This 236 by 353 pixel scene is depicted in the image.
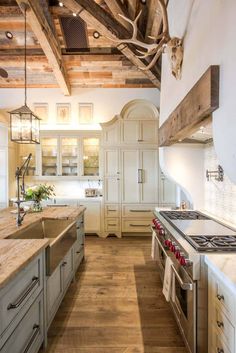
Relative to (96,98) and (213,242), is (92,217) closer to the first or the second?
(96,98)

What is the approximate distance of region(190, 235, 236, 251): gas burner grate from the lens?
5.88ft

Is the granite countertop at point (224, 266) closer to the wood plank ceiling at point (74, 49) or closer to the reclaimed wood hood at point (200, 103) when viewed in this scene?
the reclaimed wood hood at point (200, 103)

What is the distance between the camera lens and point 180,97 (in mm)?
2438

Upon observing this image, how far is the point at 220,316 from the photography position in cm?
150

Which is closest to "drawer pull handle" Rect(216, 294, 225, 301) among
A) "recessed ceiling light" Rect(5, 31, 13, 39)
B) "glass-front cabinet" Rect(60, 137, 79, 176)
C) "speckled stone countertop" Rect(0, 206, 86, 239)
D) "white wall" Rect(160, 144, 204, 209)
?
"speckled stone countertop" Rect(0, 206, 86, 239)

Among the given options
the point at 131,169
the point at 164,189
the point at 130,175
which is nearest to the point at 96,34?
the point at 131,169

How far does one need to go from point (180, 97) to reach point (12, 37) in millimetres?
3856

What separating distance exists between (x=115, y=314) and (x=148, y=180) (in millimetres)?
3261

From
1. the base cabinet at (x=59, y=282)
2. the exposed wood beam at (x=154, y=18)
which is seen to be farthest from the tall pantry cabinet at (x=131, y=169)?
the base cabinet at (x=59, y=282)

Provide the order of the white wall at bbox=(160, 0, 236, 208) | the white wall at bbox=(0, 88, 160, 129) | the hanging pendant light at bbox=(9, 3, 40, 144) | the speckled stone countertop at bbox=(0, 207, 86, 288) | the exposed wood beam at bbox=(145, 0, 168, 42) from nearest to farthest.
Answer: the white wall at bbox=(160, 0, 236, 208)
the speckled stone countertop at bbox=(0, 207, 86, 288)
the hanging pendant light at bbox=(9, 3, 40, 144)
the exposed wood beam at bbox=(145, 0, 168, 42)
the white wall at bbox=(0, 88, 160, 129)

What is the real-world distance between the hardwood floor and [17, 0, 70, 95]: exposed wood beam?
3.58 meters

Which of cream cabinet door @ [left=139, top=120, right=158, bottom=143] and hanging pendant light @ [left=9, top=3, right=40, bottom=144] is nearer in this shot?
hanging pendant light @ [left=9, top=3, right=40, bottom=144]

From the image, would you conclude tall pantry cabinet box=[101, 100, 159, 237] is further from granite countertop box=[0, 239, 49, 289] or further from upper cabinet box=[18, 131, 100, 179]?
granite countertop box=[0, 239, 49, 289]

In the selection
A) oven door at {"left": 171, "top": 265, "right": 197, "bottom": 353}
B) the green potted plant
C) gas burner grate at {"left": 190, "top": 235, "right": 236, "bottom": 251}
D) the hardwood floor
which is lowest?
the hardwood floor
